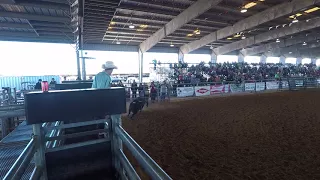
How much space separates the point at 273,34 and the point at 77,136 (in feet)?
82.9

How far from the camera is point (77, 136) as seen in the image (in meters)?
2.45

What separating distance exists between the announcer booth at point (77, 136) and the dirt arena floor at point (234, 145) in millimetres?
1610

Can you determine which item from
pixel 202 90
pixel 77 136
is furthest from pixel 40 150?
A: pixel 202 90

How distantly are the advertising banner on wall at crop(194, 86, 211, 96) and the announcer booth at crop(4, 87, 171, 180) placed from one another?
1409 cm

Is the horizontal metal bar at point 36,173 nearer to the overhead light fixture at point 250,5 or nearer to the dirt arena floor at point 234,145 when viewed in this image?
the dirt arena floor at point 234,145

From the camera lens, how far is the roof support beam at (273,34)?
18.4 m

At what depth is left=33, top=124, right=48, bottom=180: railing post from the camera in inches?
82.0

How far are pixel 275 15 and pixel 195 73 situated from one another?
26.4 ft

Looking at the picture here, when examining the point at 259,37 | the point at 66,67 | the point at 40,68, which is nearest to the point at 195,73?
the point at 259,37

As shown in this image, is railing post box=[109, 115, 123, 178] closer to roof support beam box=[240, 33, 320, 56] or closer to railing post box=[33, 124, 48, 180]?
railing post box=[33, 124, 48, 180]

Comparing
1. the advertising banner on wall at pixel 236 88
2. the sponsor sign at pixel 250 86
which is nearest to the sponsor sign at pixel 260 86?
the sponsor sign at pixel 250 86

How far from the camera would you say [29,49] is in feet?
90.1

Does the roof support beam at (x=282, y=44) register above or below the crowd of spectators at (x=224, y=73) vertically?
above

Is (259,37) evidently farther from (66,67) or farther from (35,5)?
(66,67)
